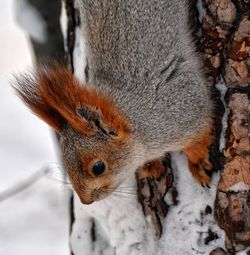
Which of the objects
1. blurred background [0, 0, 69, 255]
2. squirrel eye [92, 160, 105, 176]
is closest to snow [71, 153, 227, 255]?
squirrel eye [92, 160, 105, 176]

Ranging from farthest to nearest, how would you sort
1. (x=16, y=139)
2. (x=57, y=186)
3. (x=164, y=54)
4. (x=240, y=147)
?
(x=16, y=139)
(x=57, y=186)
(x=164, y=54)
(x=240, y=147)

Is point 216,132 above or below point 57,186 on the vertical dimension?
above

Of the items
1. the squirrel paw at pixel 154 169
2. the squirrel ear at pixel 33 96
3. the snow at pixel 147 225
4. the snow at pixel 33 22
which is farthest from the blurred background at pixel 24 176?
the squirrel ear at pixel 33 96

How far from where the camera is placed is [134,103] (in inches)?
71.1

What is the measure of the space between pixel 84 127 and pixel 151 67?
212 mm

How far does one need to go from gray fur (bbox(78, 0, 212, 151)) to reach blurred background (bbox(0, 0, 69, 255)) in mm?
1613

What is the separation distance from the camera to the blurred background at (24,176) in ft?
12.0

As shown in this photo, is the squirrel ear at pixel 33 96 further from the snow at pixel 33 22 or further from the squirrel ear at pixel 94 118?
the snow at pixel 33 22

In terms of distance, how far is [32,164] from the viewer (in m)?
3.91

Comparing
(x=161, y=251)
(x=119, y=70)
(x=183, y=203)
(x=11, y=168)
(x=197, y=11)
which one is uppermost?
(x=197, y=11)

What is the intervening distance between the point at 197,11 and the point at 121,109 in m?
0.28

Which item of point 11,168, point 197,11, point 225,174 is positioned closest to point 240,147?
point 225,174

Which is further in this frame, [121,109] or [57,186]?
[57,186]

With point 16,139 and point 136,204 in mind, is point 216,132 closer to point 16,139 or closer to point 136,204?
point 136,204
